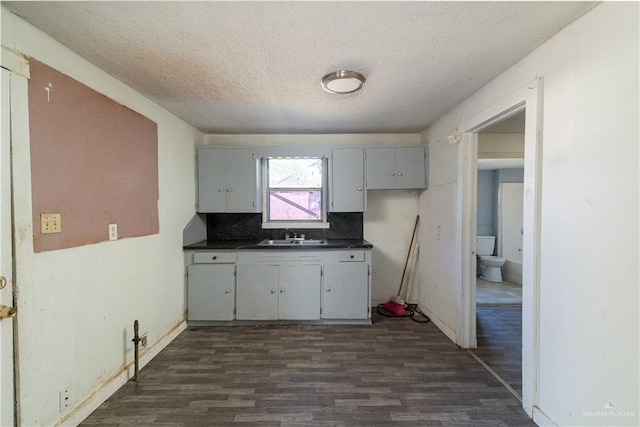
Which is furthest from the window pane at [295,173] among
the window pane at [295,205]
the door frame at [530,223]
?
the door frame at [530,223]

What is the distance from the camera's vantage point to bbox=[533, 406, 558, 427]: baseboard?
1.45 metres

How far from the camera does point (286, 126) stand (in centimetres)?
302

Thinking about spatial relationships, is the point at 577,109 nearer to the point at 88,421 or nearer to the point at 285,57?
the point at 285,57

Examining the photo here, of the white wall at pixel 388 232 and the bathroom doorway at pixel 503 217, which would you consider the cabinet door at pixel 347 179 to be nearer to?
the white wall at pixel 388 232

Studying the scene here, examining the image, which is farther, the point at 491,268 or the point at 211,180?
the point at 491,268

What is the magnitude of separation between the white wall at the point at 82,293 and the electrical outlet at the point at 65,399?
0.9 inches

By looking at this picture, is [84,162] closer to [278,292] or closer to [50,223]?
[50,223]

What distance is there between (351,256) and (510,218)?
4.06 meters

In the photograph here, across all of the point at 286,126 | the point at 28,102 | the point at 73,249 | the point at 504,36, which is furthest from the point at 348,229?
the point at 28,102

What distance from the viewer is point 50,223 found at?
1.41 m

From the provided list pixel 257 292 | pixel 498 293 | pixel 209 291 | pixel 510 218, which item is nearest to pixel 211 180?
pixel 209 291

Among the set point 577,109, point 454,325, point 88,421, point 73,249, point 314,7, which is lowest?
point 88,421

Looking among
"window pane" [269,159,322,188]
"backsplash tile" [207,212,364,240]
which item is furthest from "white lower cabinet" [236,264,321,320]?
"window pane" [269,159,322,188]

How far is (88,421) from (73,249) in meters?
1.06
